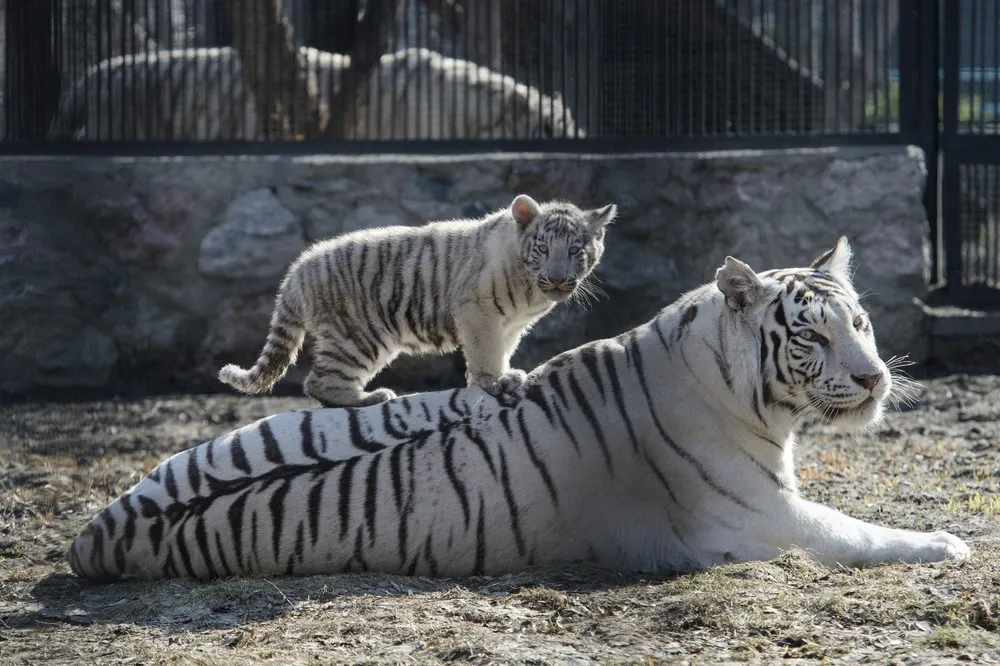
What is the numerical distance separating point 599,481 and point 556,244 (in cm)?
169

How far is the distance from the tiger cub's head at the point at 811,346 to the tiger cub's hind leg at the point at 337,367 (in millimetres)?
1971

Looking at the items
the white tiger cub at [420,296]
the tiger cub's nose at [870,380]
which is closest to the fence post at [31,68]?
the white tiger cub at [420,296]

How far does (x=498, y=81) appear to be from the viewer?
953 centimetres

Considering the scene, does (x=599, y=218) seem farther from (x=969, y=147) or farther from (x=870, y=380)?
(x=969, y=147)

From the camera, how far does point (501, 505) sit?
15.1 ft

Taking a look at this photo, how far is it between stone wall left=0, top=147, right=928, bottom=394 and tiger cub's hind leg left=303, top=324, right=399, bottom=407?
9.69 ft

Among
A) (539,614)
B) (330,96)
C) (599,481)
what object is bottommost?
(539,614)

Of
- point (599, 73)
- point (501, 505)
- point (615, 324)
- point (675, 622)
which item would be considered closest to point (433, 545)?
point (501, 505)

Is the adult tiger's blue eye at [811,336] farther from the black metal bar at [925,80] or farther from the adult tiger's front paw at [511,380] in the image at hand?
the black metal bar at [925,80]

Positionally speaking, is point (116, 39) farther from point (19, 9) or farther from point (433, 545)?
point (433, 545)

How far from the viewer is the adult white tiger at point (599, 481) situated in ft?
14.8

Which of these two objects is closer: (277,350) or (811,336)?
(811,336)

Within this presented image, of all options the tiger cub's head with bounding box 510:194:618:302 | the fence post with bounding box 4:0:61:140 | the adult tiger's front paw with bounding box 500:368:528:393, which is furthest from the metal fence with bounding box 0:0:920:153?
the adult tiger's front paw with bounding box 500:368:528:393

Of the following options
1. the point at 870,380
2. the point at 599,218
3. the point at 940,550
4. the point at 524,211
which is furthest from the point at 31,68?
the point at 940,550
